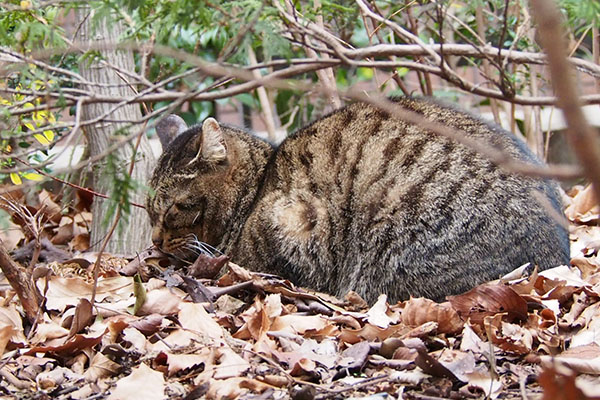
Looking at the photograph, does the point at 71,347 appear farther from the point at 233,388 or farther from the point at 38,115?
the point at 38,115

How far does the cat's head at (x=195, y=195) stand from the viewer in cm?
364

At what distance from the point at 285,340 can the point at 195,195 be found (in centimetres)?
130

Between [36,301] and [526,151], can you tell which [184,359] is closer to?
[36,301]

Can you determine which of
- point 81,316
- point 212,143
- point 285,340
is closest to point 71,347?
point 81,316

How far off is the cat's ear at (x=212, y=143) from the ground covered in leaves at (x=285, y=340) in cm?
67

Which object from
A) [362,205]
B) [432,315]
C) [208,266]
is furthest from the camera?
[208,266]

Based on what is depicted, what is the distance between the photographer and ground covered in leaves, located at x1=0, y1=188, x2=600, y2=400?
221 centimetres

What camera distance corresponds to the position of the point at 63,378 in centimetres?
238

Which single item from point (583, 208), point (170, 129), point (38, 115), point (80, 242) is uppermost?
point (38, 115)

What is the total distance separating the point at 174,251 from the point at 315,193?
85 cm

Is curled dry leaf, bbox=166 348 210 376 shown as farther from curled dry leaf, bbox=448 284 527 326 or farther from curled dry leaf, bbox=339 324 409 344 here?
curled dry leaf, bbox=448 284 527 326

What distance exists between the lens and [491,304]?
109 inches

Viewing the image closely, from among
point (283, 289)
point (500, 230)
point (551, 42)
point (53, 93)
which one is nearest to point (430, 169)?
point (500, 230)

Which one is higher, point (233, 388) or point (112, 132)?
point (112, 132)
